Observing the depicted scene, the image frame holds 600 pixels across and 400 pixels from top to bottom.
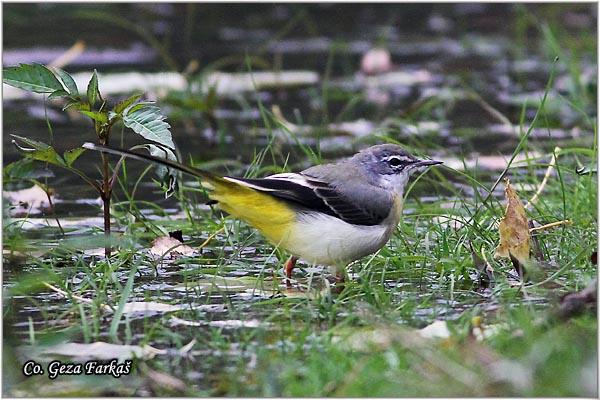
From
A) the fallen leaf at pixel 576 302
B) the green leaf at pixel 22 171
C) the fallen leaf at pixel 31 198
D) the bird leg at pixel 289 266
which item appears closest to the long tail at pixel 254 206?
the bird leg at pixel 289 266

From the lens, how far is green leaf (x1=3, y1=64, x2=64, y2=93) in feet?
18.9

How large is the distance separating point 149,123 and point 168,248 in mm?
1015

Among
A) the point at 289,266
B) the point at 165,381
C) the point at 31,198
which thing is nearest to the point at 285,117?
the point at 31,198

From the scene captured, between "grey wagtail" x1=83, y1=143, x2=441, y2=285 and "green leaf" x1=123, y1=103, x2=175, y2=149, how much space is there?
29 centimetres

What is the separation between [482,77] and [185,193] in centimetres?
502

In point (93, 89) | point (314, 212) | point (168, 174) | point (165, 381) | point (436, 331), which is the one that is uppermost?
point (93, 89)

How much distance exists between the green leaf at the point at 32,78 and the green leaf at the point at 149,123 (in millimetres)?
430

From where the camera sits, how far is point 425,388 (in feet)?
13.4

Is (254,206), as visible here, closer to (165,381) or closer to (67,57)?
(165,381)

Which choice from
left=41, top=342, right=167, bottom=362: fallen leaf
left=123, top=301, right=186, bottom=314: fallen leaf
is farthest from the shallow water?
left=41, top=342, right=167, bottom=362: fallen leaf

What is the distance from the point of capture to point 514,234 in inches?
229

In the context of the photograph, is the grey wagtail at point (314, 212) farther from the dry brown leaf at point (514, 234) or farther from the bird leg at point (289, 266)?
the dry brown leaf at point (514, 234)

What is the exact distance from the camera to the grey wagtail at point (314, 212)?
5.83 meters

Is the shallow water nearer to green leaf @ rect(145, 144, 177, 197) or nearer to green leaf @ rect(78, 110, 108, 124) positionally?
green leaf @ rect(145, 144, 177, 197)
